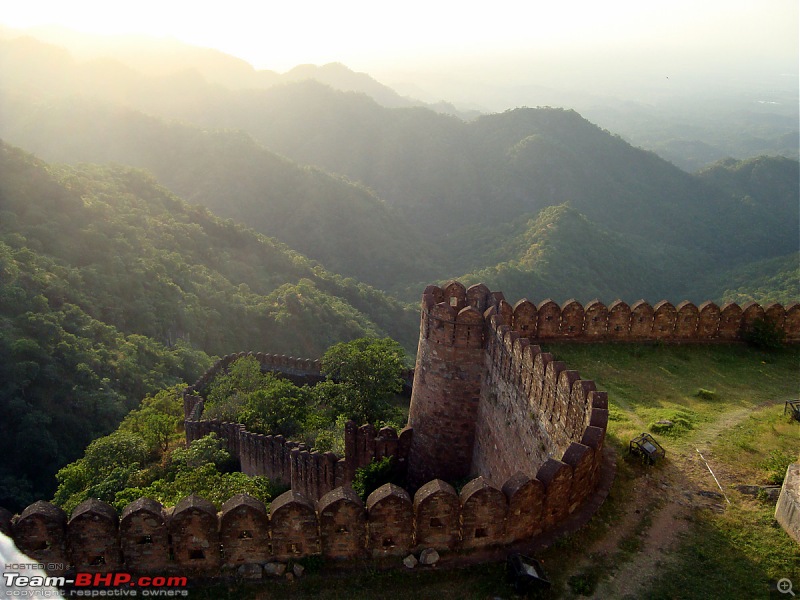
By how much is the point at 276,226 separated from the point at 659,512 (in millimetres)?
82153

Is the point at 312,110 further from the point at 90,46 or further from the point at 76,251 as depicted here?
the point at 76,251

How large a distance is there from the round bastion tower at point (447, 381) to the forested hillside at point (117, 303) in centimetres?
2360

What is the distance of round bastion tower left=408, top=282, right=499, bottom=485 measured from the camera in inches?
485

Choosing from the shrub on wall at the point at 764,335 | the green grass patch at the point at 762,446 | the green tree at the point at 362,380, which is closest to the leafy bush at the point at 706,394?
the green grass patch at the point at 762,446

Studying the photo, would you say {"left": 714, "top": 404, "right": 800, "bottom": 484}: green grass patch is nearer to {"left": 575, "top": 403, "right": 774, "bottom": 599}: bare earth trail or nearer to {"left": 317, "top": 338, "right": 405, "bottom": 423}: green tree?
{"left": 575, "top": 403, "right": 774, "bottom": 599}: bare earth trail

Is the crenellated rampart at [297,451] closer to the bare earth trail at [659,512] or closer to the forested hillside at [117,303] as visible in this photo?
the bare earth trail at [659,512]

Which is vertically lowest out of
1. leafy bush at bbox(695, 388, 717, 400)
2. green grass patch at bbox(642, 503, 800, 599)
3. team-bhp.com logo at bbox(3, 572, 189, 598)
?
team-bhp.com logo at bbox(3, 572, 189, 598)

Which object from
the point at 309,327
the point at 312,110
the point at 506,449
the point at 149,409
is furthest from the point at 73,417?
the point at 312,110

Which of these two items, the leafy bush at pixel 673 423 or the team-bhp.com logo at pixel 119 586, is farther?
the leafy bush at pixel 673 423

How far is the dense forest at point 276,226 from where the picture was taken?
34688 mm

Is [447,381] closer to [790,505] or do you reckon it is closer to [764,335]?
[790,505]

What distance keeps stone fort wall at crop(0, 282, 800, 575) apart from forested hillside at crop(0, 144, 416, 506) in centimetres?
2295

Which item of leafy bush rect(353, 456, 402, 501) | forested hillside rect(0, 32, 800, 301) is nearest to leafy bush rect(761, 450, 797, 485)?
leafy bush rect(353, 456, 402, 501)

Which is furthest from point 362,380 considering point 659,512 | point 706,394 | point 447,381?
point 659,512
